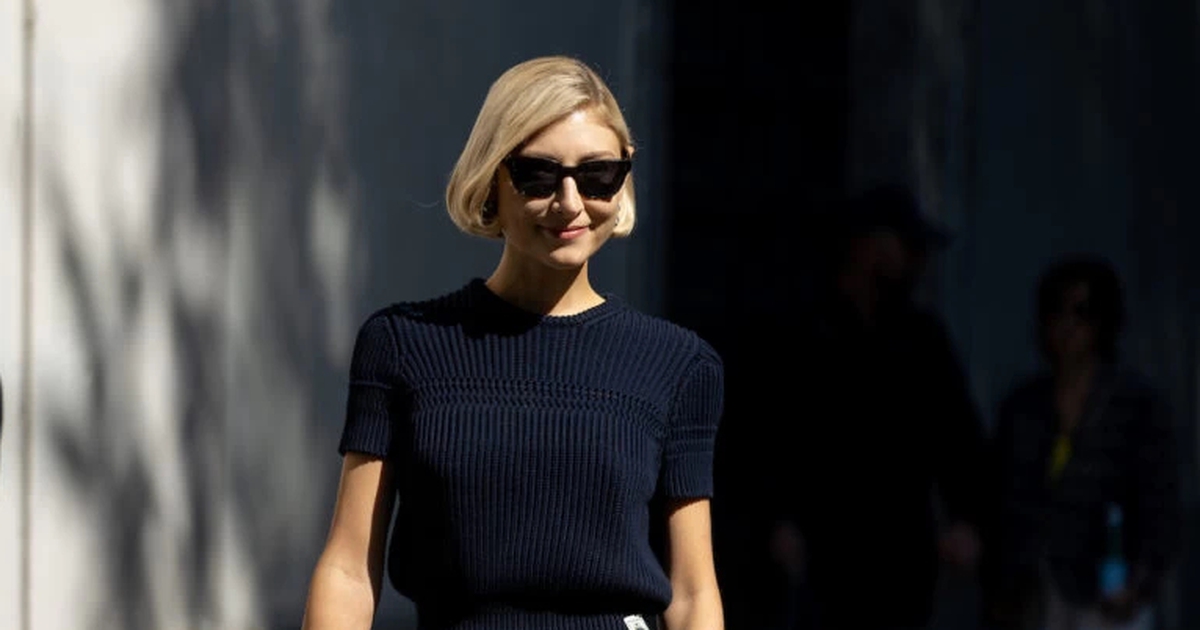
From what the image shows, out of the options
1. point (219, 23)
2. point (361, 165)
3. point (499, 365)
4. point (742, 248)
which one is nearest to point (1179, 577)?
point (742, 248)

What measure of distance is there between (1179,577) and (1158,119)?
2003 millimetres

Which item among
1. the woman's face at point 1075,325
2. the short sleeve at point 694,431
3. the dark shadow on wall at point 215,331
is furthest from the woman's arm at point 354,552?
the woman's face at point 1075,325

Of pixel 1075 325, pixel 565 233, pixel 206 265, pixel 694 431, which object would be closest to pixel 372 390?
pixel 565 233

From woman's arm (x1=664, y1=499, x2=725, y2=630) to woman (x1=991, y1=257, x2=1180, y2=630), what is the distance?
4.03 metres

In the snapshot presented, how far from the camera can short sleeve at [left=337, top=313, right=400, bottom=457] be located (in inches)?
165

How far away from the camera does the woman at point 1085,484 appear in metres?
8.20

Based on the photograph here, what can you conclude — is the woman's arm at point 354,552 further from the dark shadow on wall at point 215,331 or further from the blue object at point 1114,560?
the blue object at point 1114,560

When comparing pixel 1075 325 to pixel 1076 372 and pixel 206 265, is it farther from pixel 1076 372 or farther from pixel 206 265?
pixel 206 265

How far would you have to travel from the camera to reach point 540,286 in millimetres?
4285

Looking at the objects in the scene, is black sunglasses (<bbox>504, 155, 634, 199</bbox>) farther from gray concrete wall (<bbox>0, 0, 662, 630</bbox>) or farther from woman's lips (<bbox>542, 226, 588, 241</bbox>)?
gray concrete wall (<bbox>0, 0, 662, 630</bbox>)

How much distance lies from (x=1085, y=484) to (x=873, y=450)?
Answer: 0.66m

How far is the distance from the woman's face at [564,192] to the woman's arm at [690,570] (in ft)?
1.40

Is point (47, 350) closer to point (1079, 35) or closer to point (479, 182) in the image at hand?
point (479, 182)

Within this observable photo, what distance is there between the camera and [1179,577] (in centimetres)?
1234
